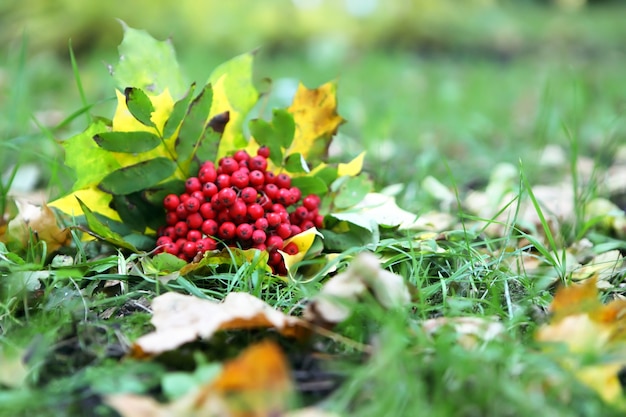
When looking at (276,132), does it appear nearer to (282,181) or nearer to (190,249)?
(282,181)

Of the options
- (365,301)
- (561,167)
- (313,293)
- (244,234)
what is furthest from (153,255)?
(561,167)

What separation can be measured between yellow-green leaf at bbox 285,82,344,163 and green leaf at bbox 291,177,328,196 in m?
0.09

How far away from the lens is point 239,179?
1063 millimetres

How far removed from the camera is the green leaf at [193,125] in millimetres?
1076

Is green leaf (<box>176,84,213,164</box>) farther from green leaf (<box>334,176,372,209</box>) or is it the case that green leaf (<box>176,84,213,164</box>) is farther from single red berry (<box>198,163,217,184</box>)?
green leaf (<box>334,176,372,209</box>)

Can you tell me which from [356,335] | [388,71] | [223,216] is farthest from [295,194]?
[388,71]

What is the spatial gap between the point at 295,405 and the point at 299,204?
19.3 inches

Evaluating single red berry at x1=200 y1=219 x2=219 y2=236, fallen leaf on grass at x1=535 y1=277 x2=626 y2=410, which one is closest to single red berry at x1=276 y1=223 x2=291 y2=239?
single red berry at x1=200 y1=219 x2=219 y2=236

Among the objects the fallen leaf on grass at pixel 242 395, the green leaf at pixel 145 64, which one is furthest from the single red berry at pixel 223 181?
the fallen leaf on grass at pixel 242 395

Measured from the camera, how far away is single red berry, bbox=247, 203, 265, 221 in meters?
1.05

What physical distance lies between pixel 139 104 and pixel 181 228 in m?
0.21

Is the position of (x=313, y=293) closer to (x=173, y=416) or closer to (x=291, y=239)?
(x=291, y=239)

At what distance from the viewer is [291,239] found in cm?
Answer: 106

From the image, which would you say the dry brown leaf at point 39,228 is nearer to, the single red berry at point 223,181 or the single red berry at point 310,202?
the single red berry at point 223,181
